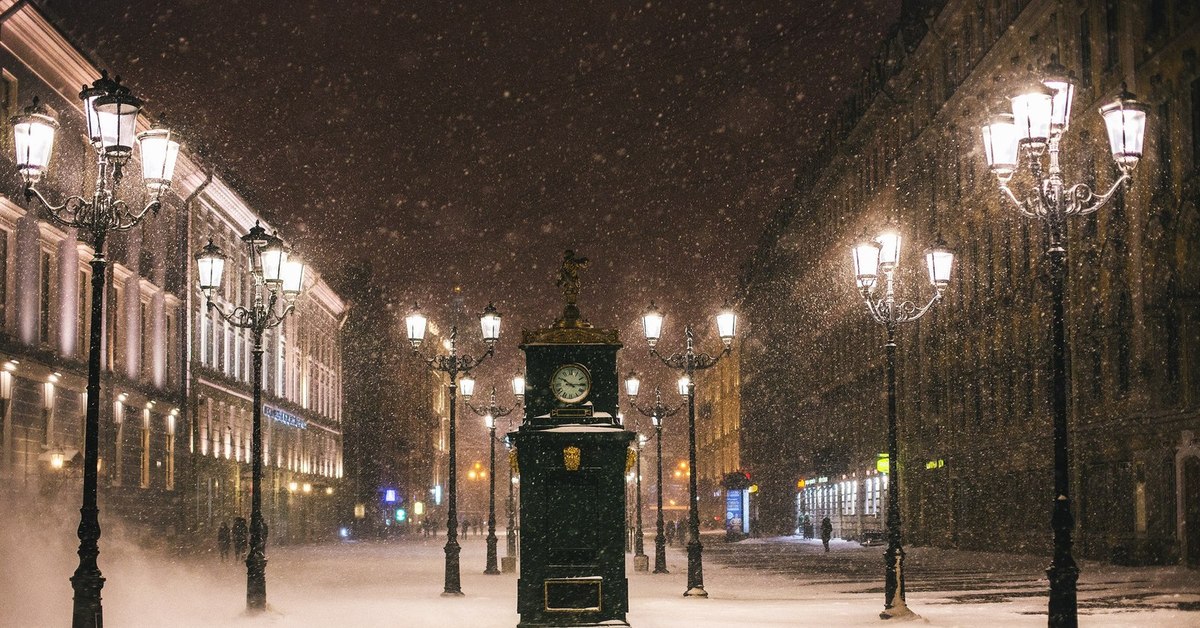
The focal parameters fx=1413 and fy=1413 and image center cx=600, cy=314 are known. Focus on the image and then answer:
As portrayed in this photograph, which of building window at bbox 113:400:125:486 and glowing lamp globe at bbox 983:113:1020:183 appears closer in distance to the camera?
glowing lamp globe at bbox 983:113:1020:183

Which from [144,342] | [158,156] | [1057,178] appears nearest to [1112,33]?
[1057,178]

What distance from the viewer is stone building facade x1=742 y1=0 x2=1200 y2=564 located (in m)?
35.7

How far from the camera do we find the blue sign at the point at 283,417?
221 feet

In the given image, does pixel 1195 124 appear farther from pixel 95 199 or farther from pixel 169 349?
pixel 169 349

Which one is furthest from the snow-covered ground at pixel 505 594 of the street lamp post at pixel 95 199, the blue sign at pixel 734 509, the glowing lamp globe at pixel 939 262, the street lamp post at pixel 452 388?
the blue sign at pixel 734 509

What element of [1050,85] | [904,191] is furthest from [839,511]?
[1050,85]

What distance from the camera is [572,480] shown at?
16359 millimetres

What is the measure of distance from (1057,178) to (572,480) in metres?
6.34

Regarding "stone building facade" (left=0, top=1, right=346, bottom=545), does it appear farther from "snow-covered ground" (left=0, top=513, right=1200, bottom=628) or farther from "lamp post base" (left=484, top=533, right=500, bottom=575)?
"lamp post base" (left=484, top=533, right=500, bottom=575)

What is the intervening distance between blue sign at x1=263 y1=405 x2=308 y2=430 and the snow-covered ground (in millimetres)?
25265

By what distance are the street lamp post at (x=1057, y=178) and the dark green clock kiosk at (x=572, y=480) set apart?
4.85 m

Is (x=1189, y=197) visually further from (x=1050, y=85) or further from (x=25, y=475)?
(x=25, y=475)

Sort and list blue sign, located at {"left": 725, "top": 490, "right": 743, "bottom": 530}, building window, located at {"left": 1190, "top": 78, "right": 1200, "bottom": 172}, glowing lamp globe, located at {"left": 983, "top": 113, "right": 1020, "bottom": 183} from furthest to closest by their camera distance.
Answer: blue sign, located at {"left": 725, "top": 490, "right": 743, "bottom": 530} < building window, located at {"left": 1190, "top": 78, "right": 1200, "bottom": 172} < glowing lamp globe, located at {"left": 983, "top": 113, "right": 1020, "bottom": 183}

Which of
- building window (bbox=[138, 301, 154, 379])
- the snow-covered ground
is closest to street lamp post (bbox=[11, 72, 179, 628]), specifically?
the snow-covered ground
